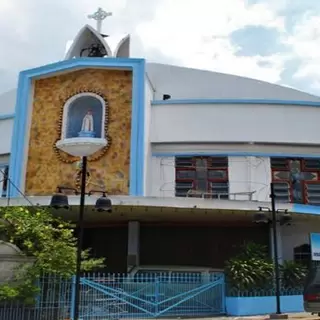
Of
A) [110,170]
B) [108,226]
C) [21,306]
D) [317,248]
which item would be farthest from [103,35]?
[21,306]

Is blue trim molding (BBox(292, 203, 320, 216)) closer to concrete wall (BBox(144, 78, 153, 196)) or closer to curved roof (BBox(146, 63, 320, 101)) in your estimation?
concrete wall (BBox(144, 78, 153, 196))

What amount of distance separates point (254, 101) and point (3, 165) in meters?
12.7

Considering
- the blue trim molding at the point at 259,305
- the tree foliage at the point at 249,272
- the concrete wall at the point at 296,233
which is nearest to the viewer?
the blue trim molding at the point at 259,305

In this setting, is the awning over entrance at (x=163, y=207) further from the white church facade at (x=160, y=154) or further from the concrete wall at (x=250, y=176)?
the concrete wall at (x=250, y=176)

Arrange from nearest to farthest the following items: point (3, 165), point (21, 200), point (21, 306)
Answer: point (21, 306) → point (21, 200) → point (3, 165)

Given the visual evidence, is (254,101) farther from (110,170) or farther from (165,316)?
(165,316)

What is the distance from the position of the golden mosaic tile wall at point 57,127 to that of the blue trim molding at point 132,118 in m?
0.28

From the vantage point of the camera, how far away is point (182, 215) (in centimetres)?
2031

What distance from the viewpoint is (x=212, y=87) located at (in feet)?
90.0

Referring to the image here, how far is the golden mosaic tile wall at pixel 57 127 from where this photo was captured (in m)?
21.3

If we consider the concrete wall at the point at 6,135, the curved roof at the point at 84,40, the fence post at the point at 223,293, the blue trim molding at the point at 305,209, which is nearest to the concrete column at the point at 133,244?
the fence post at the point at 223,293

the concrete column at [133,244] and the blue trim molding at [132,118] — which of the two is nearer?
the concrete column at [133,244]

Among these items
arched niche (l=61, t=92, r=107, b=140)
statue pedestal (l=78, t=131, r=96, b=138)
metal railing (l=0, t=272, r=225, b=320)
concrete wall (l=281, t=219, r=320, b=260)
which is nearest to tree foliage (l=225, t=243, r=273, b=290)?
metal railing (l=0, t=272, r=225, b=320)

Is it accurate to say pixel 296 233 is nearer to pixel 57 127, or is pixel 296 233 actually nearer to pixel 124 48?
pixel 57 127
